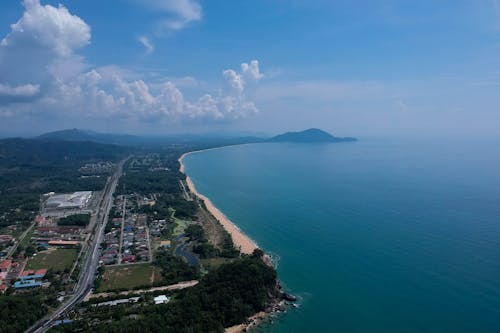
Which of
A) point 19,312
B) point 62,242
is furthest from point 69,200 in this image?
point 19,312

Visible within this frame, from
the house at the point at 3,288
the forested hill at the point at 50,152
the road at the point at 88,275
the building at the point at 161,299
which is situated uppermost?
the forested hill at the point at 50,152

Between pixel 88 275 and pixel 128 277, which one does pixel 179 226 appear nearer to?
pixel 128 277

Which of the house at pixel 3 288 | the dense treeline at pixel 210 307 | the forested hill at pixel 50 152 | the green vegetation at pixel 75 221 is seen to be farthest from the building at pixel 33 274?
the forested hill at pixel 50 152

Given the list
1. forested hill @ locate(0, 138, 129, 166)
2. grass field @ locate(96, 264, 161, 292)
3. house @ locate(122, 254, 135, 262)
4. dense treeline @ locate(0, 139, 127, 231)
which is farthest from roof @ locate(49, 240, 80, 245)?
forested hill @ locate(0, 138, 129, 166)

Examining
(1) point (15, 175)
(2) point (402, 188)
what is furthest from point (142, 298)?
(1) point (15, 175)

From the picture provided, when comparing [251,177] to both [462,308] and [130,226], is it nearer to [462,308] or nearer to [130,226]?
[130,226]

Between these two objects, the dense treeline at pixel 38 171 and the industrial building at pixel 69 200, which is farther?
the industrial building at pixel 69 200

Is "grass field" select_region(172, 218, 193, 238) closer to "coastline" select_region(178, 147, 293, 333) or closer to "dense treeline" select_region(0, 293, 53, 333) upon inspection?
"coastline" select_region(178, 147, 293, 333)

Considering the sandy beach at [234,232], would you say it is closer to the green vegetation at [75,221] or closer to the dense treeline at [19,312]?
the green vegetation at [75,221]
